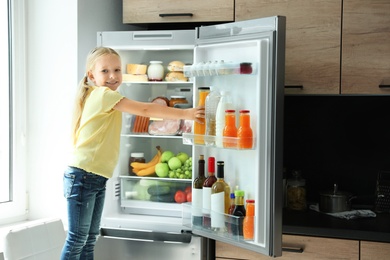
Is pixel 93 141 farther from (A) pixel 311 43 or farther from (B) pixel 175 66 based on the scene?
(A) pixel 311 43

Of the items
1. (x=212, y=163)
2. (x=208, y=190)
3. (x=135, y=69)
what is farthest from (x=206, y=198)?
(x=135, y=69)

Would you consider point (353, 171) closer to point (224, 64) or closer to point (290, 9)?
point (290, 9)

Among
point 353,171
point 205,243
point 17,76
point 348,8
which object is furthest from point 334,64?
point 17,76

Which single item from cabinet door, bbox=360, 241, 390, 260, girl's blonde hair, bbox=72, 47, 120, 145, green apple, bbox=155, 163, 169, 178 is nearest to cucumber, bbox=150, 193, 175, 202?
green apple, bbox=155, 163, 169, 178

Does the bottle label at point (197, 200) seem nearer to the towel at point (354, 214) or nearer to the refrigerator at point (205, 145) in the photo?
the refrigerator at point (205, 145)

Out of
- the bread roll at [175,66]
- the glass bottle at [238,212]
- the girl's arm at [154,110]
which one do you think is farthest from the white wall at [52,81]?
the glass bottle at [238,212]

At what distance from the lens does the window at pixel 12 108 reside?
3.26m

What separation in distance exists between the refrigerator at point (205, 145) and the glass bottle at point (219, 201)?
1.4 inches

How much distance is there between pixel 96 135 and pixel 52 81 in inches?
28.4

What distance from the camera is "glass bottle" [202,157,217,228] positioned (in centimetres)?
271

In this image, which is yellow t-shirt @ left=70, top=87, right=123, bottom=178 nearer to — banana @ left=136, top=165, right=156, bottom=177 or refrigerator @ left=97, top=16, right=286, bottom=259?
refrigerator @ left=97, top=16, right=286, bottom=259

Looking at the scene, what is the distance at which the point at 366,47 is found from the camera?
9.59ft

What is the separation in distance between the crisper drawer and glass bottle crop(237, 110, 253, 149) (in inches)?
29.9

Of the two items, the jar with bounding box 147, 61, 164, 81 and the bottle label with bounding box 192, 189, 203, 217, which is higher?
the jar with bounding box 147, 61, 164, 81
